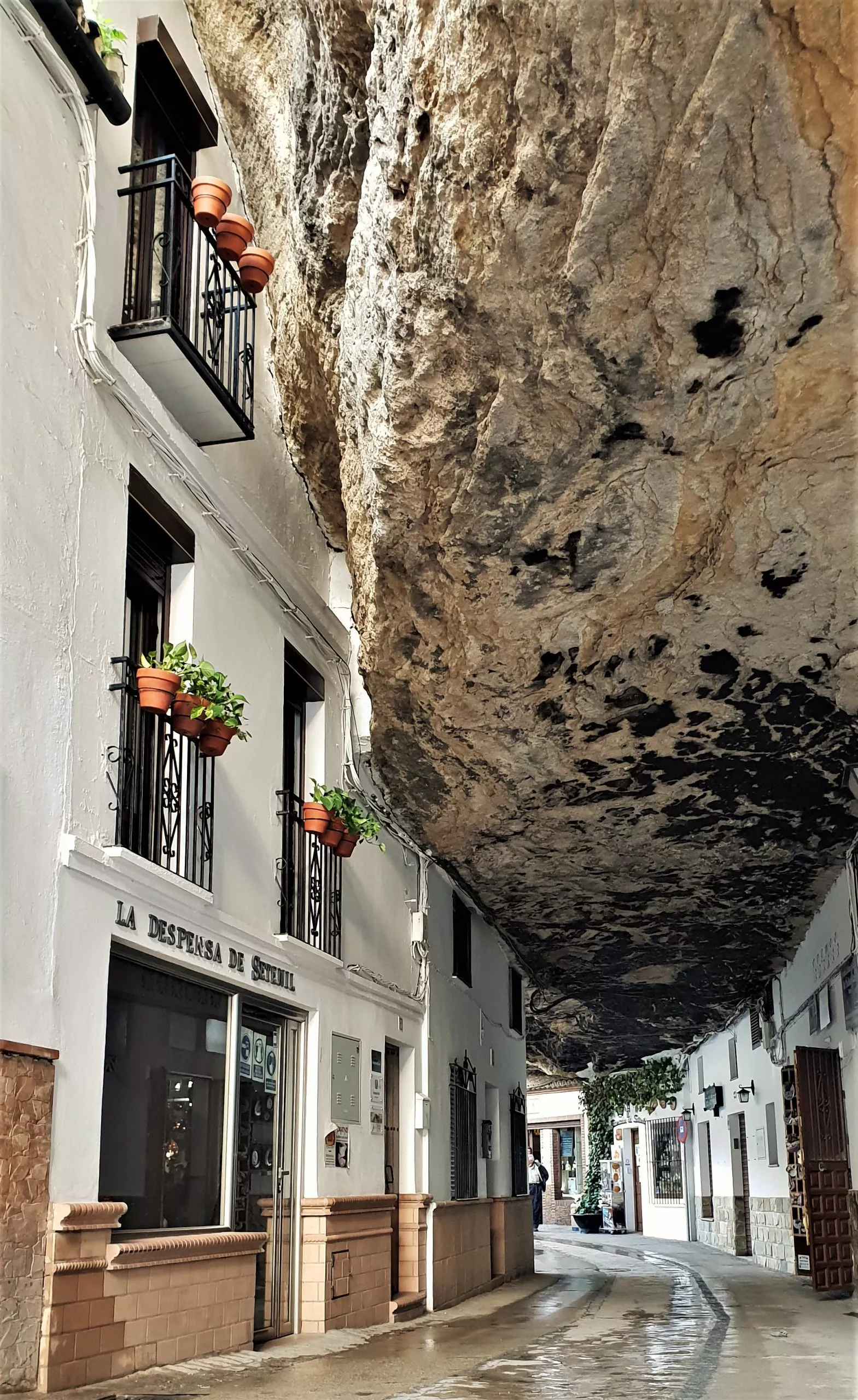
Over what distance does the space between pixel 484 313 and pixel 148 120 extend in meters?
3.78

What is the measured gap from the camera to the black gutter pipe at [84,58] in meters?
5.79

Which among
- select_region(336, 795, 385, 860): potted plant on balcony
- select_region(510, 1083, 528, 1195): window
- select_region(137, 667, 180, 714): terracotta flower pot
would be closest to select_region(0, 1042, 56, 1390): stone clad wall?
select_region(137, 667, 180, 714): terracotta flower pot

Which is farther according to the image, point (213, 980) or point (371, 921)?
point (371, 921)

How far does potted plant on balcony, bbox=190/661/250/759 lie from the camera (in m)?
6.43

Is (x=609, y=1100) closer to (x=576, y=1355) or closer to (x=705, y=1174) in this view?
(x=705, y=1174)

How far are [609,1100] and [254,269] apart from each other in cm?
2429

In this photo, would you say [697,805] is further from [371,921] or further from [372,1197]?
[372,1197]

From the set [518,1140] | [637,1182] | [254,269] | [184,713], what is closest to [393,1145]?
[184,713]

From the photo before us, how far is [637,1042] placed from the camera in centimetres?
2420

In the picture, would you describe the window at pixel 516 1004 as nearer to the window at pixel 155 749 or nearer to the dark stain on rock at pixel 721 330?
the window at pixel 155 749

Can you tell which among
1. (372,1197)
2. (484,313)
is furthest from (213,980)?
(484,313)

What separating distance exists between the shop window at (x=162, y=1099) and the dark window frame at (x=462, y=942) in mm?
6515

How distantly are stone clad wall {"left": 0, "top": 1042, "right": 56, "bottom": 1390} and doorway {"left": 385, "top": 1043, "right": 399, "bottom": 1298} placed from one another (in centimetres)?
571

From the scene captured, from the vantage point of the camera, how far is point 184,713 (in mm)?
6359
